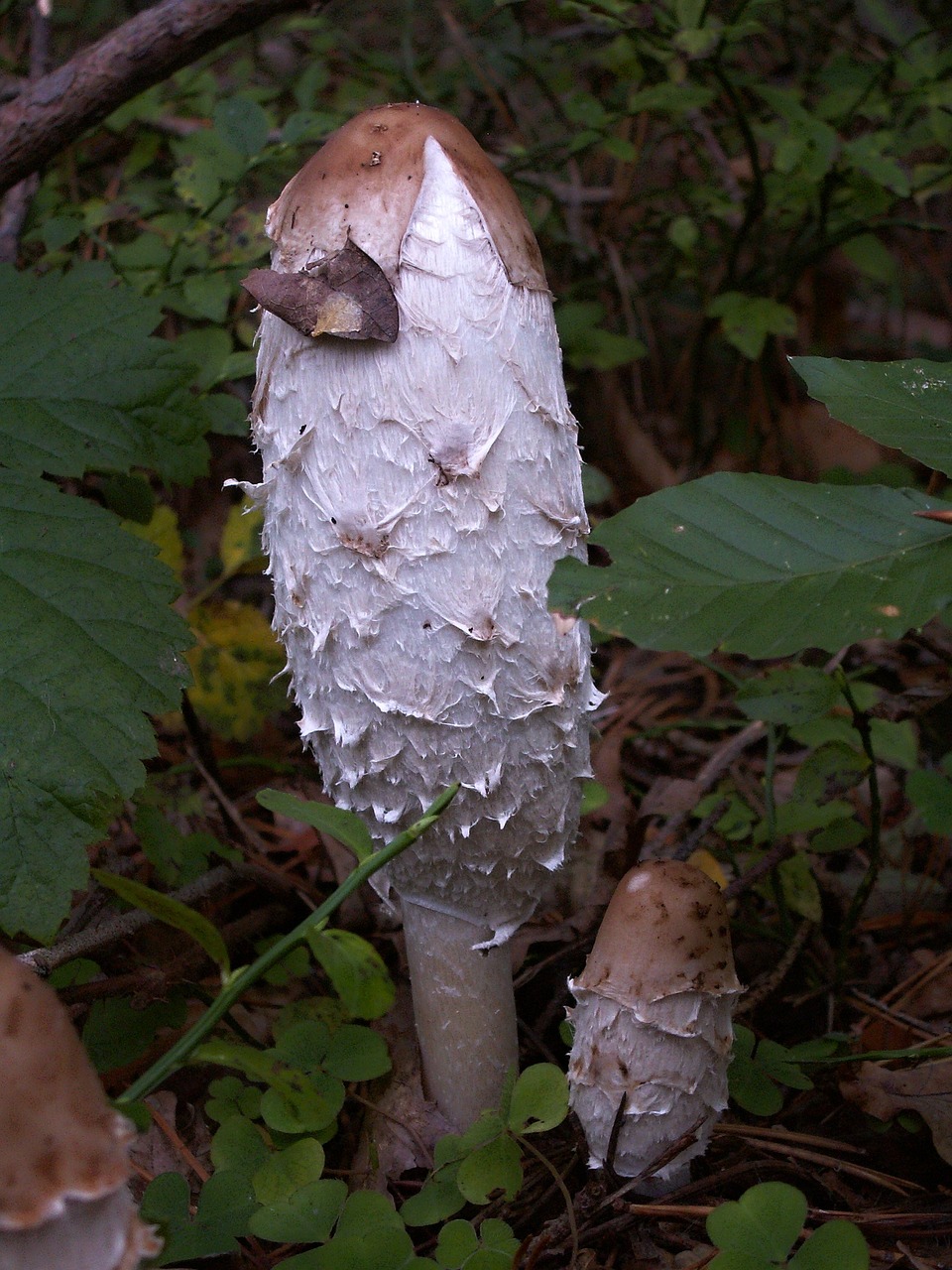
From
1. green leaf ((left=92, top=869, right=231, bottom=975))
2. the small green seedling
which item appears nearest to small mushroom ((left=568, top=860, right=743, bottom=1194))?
the small green seedling

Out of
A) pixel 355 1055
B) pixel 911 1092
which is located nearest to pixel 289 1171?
pixel 355 1055

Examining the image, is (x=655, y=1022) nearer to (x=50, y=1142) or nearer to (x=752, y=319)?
(x=50, y=1142)

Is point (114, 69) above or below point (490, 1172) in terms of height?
above

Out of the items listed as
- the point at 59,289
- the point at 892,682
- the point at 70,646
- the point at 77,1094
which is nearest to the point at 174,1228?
the point at 77,1094

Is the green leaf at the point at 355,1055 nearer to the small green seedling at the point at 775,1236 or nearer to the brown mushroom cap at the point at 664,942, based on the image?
the brown mushroom cap at the point at 664,942

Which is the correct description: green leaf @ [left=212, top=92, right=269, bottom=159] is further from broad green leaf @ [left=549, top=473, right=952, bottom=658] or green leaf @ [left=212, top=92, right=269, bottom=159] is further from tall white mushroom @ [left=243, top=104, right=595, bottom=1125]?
broad green leaf @ [left=549, top=473, right=952, bottom=658]
